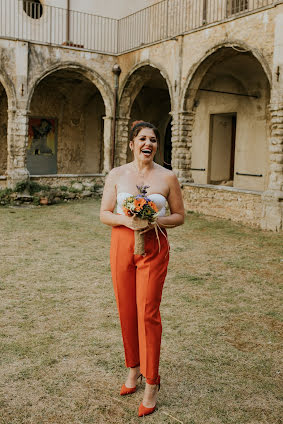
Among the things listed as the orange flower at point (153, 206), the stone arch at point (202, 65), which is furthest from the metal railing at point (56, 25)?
the orange flower at point (153, 206)

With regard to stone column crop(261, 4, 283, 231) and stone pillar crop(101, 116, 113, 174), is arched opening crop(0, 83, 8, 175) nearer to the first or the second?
stone pillar crop(101, 116, 113, 174)

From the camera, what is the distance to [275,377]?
3.38 meters

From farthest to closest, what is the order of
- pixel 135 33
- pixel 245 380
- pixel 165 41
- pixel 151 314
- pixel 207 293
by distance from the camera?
pixel 135 33, pixel 165 41, pixel 207 293, pixel 245 380, pixel 151 314

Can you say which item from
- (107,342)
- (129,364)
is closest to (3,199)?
(107,342)

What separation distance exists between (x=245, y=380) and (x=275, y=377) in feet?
0.83

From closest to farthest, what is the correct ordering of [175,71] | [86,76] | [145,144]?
1. [145,144]
2. [175,71]
3. [86,76]

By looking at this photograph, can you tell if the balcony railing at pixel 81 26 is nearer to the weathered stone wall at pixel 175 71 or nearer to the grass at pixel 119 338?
the weathered stone wall at pixel 175 71

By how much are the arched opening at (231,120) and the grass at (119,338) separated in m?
6.05

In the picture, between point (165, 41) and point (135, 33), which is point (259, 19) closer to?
point (165, 41)

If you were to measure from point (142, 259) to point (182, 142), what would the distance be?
33.2 feet

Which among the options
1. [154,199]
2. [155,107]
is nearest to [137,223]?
[154,199]

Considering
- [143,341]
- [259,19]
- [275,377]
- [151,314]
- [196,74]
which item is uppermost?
[259,19]

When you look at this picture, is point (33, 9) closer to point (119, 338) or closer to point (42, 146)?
point (42, 146)

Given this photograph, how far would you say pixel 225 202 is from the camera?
36.6 feet
